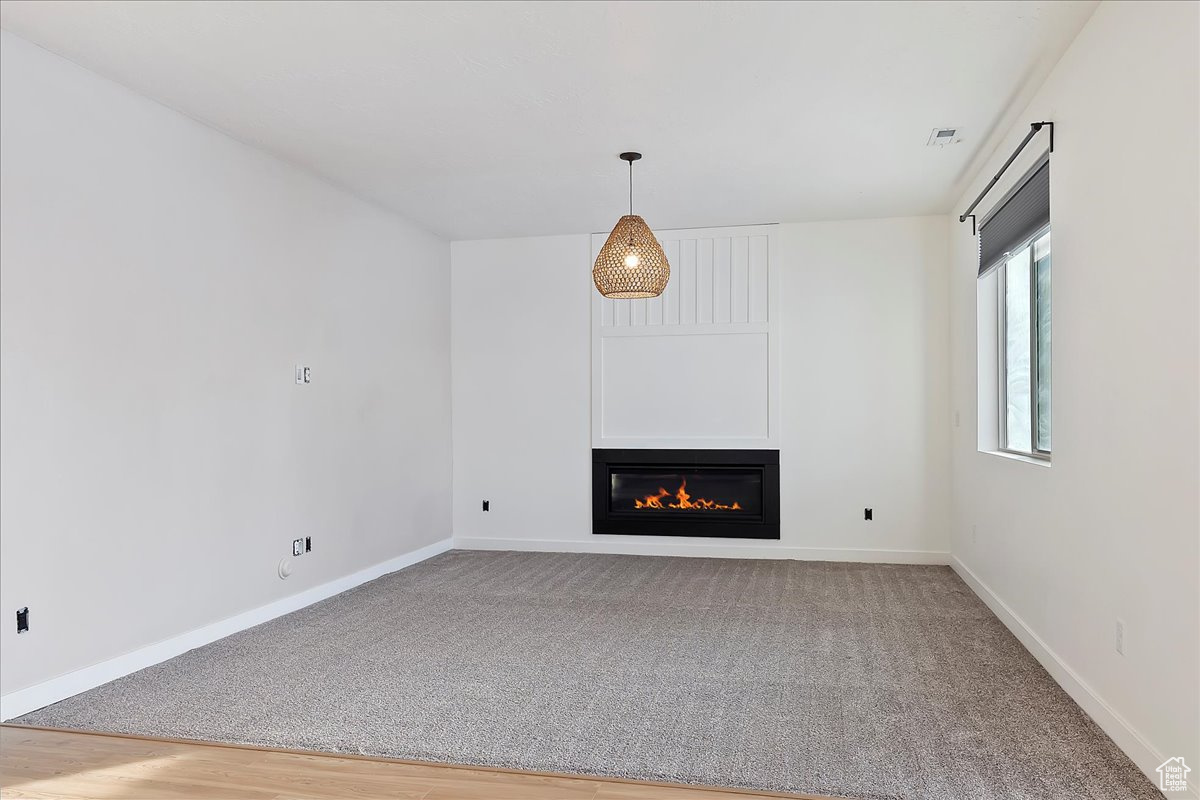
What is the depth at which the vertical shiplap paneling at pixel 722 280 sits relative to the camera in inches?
261

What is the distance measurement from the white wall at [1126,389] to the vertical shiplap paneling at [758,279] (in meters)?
2.91

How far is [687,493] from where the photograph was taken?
6727mm

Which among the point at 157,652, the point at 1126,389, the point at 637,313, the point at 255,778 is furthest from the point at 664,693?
the point at 637,313

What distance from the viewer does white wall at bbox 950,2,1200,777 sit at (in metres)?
2.33

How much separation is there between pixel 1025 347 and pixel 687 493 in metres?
2.95

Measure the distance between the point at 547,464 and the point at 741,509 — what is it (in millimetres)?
→ 1632

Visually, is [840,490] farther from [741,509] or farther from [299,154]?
[299,154]

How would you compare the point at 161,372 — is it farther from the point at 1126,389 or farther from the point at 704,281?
the point at 704,281

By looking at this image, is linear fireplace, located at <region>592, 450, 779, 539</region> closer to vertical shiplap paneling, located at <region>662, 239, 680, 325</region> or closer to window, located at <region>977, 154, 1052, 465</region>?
vertical shiplap paneling, located at <region>662, 239, 680, 325</region>

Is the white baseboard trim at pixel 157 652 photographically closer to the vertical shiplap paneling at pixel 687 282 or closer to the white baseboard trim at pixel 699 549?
the white baseboard trim at pixel 699 549

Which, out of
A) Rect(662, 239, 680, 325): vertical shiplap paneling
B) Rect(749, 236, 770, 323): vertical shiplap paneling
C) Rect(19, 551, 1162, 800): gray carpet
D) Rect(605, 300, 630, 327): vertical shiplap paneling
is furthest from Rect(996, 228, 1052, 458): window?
Rect(605, 300, 630, 327): vertical shiplap paneling

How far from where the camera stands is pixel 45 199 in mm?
3334

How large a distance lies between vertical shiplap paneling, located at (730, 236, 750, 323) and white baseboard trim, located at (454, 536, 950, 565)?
1.81 meters

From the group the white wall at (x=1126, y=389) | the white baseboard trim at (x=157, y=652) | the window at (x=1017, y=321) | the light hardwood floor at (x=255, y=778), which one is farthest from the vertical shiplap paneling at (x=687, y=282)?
the light hardwood floor at (x=255, y=778)
